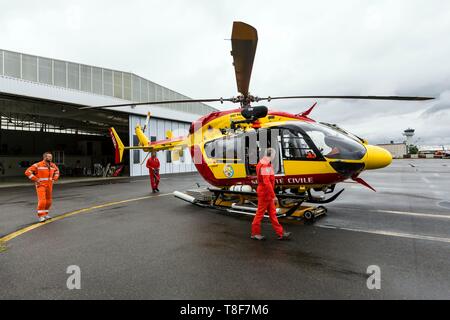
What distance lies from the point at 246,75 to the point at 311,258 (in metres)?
3.32

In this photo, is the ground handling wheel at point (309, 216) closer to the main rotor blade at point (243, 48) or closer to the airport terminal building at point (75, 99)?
the main rotor blade at point (243, 48)

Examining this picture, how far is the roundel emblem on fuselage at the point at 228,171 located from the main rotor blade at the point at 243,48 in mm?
2795

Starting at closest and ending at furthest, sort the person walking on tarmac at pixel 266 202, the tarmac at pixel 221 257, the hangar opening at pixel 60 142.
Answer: the tarmac at pixel 221 257 < the person walking on tarmac at pixel 266 202 < the hangar opening at pixel 60 142

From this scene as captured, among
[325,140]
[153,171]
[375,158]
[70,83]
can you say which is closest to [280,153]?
[325,140]

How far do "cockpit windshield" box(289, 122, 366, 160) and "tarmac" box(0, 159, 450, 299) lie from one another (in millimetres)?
1576

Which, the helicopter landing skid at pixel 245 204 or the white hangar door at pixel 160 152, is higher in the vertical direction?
the white hangar door at pixel 160 152

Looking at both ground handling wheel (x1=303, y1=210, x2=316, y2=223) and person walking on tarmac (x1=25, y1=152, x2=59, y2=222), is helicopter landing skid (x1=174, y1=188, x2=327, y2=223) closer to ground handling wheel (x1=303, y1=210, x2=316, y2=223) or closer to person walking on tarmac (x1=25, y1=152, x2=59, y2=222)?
ground handling wheel (x1=303, y1=210, x2=316, y2=223)

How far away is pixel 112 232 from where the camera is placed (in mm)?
5539

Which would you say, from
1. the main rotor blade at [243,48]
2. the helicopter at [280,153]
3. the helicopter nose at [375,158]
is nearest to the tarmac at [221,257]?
the helicopter at [280,153]

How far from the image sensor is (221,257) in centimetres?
411

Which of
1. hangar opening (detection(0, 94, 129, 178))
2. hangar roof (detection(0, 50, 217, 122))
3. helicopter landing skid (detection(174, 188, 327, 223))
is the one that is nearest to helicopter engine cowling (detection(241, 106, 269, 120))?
helicopter landing skid (detection(174, 188, 327, 223))

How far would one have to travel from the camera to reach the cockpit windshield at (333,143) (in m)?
5.88

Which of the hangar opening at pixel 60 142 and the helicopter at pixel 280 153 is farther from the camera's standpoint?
the hangar opening at pixel 60 142
